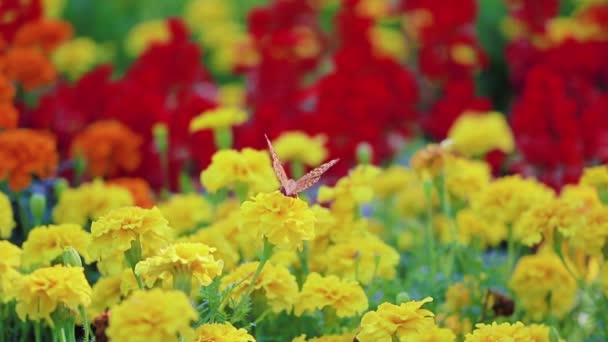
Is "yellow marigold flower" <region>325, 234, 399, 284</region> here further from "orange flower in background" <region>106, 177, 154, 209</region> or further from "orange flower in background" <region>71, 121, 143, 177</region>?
"orange flower in background" <region>71, 121, 143, 177</region>

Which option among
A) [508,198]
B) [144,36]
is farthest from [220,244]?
[144,36]

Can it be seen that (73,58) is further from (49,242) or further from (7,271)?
(7,271)

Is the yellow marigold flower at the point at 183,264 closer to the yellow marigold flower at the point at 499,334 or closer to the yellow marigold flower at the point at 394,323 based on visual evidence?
the yellow marigold flower at the point at 394,323

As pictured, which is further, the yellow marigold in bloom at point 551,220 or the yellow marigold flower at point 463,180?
the yellow marigold flower at point 463,180

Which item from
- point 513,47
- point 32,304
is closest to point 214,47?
point 513,47

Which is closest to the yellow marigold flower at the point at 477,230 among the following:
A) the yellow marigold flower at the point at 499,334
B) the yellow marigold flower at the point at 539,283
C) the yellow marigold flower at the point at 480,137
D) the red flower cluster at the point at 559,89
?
the yellow marigold flower at the point at 539,283
